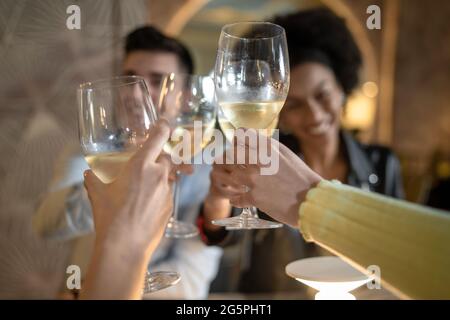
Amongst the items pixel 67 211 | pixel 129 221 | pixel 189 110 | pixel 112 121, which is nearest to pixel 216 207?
pixel 189 110

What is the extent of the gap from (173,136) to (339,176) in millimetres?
881

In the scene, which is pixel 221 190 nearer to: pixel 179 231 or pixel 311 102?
pixel 179 231

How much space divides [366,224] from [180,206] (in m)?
1.04

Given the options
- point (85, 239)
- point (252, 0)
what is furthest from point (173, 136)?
point (252, 0)

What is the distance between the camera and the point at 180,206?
1484mm

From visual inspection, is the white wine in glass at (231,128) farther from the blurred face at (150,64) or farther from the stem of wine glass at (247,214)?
the blurred face at (150,64)

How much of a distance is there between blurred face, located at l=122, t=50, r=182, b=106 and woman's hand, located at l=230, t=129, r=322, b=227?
3.08 feet

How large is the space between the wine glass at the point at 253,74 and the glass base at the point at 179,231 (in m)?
0.24

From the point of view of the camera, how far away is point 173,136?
85cm

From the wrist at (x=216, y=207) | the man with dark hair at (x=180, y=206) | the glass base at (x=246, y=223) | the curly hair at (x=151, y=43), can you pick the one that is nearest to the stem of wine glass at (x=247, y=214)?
the glass base at (x=246, y=223)

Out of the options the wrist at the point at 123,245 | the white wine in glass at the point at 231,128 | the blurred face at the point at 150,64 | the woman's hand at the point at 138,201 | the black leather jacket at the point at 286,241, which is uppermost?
the blurred face at the point at 150,64

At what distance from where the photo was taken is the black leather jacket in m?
1.37

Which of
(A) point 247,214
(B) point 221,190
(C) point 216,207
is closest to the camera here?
(A) point 247,214

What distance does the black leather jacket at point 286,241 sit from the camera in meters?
1.37
